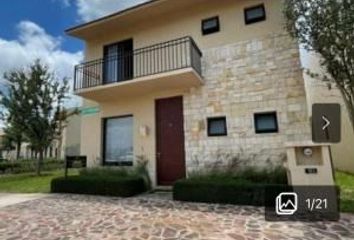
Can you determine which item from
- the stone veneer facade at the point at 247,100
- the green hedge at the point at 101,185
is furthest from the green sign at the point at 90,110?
the stone veneer facade at the point at 247,100

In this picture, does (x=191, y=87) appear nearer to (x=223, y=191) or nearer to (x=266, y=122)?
(x=266, y=122)

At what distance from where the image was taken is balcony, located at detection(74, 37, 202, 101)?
9.16 metres

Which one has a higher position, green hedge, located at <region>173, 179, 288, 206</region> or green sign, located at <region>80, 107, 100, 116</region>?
green sign, located at <region>80, 107, 100, 116</region>

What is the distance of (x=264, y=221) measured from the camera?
5.20 metres

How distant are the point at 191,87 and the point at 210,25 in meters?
2.34

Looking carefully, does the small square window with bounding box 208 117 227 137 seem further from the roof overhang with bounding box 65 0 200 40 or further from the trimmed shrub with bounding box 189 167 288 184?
the roof overhang with bounding box 65 0 200 40

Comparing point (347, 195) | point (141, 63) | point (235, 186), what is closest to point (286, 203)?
point (235, 186)

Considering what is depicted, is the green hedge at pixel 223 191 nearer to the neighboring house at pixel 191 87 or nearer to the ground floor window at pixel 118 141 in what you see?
the neighboring house at pixel 191 87

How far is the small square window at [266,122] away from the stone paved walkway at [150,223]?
287 cm

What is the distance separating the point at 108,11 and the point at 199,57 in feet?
14.2

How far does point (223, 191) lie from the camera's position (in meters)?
6.95

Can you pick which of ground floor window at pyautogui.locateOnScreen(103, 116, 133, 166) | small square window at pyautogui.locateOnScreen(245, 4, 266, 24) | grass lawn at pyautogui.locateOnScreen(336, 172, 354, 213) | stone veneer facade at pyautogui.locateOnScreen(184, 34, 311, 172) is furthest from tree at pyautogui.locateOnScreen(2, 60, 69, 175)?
grass lawn at pyautogui.locateOnScreen(336, 172, 354, 213)

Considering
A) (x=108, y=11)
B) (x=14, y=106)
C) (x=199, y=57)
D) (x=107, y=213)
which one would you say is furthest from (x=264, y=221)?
(x=14, y=106)

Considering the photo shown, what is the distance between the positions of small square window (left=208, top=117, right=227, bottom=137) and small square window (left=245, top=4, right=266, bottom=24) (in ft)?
11.2
